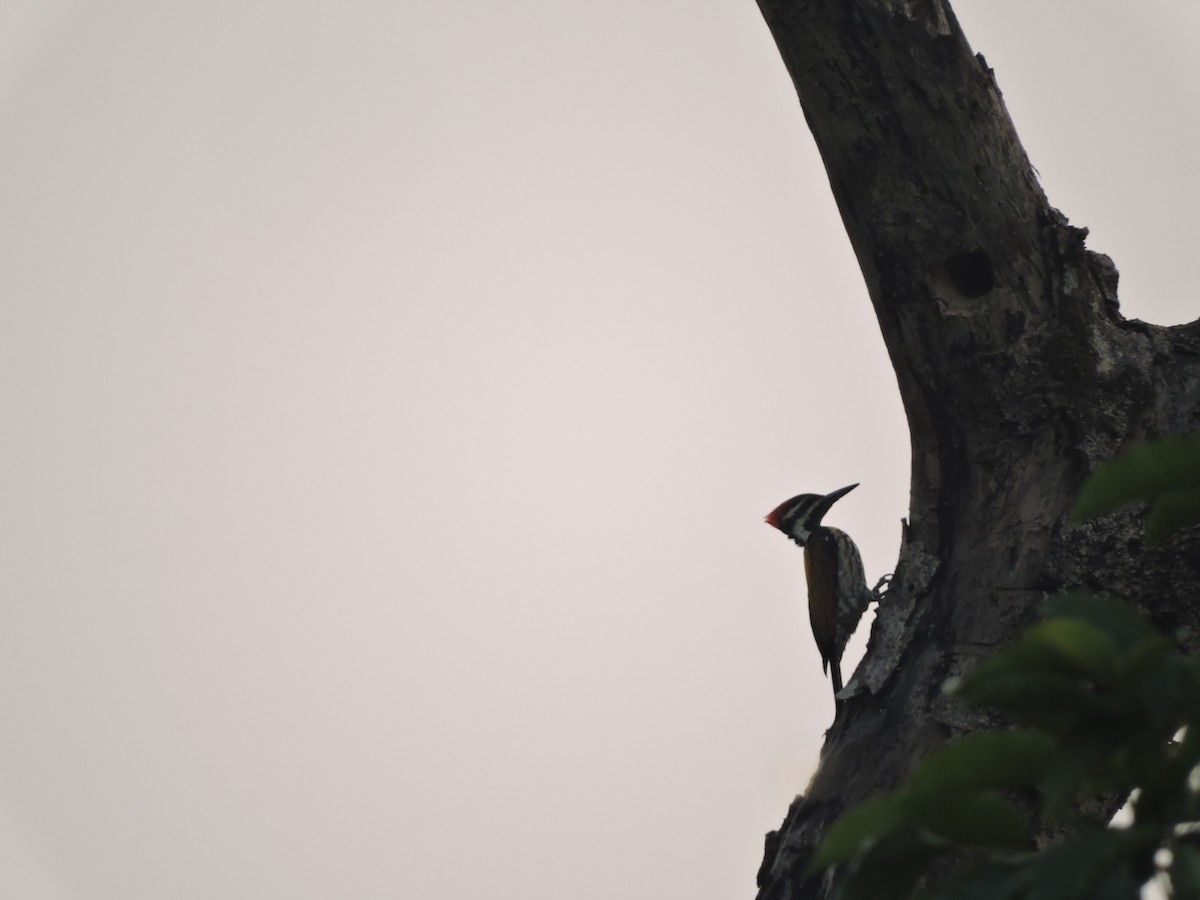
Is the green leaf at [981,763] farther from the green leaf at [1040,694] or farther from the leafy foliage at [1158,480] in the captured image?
the leafy foliage at [1158,480]

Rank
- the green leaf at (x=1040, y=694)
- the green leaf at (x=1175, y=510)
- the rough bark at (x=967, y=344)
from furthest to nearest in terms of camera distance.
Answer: the rough bark at (x=967, y=344), the green leaf at (x=1175, y=510), the green leaf at (x=1040, y=694)

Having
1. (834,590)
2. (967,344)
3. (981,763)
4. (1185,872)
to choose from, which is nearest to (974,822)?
(981,763)

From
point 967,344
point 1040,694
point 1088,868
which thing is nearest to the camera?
point 1088,868

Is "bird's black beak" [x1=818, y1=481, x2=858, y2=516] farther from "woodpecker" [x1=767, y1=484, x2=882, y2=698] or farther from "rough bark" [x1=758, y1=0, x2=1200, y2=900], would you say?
"rough bark" [x1=758, y1=0, x2=1200, y2=900]

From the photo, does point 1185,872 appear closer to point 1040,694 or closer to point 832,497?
point 1040,694

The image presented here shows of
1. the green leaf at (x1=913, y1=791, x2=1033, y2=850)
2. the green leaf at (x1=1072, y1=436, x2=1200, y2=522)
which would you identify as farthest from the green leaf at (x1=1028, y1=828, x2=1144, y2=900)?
the green leaf at (x1=1072, y1=436, x2=1200, y2=522)

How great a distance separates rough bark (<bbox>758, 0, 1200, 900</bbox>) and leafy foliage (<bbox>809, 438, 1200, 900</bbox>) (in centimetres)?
135

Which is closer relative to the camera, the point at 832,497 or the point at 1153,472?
the point at 1153,472

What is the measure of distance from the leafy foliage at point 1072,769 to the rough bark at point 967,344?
53.3 inches

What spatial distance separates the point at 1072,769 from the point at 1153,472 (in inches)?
11.5

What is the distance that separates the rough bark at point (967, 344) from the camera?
232 centimetres

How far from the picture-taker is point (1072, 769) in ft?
2.89

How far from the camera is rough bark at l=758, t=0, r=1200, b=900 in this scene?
7.61 ft

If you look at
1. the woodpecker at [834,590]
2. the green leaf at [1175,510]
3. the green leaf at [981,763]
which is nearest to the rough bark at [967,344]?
the green leaf at [1175,510]
